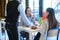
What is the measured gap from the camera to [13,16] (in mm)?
3242

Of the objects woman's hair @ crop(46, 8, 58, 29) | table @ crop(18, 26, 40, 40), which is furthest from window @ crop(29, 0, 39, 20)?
woman's hair @ crop(46, 8, 58, 29)

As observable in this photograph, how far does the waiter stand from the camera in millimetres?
3184

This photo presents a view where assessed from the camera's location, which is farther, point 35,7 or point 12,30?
point 35,7

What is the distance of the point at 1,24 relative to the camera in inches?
175

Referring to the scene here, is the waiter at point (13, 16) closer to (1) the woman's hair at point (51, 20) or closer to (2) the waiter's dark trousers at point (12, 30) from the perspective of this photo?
(2) the waiter's dark trousers at point (12, 30)

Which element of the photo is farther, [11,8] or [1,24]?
[1,24]

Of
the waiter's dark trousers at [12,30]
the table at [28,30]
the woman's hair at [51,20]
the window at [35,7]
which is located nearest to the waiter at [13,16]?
the waiter's dark trousers at [12,30]

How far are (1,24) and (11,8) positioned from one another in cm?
135

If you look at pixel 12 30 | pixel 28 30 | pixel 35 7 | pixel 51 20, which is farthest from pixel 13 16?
pixel 35 7

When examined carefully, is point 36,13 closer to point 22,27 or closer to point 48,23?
point 22,27

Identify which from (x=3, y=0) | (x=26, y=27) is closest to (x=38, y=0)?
(x=3, y=0)

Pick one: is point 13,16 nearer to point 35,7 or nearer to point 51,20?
point 51,20

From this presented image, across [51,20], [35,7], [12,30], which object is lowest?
[12,30]

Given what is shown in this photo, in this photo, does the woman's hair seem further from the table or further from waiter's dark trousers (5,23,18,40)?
waiter's dark trousers (5,23,18,40)
